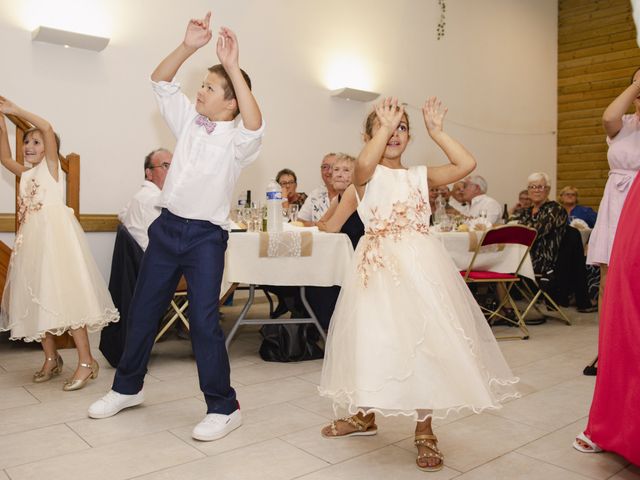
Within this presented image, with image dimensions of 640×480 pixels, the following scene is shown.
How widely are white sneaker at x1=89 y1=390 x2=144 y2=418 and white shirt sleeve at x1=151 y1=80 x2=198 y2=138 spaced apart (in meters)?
1.14

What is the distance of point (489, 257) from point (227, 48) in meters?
3.06

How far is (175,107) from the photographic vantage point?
249 cm

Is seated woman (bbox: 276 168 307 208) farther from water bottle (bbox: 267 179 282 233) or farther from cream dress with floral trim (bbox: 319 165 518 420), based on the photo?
cream dress with floral trim (bbox: 319 165 518 420)

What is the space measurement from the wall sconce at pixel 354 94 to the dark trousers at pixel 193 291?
4.53 meters

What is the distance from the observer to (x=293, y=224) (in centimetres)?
393

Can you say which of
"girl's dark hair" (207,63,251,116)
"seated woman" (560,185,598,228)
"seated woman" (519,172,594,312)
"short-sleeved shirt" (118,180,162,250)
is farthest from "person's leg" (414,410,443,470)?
"seated woman" (560,185,598,228)

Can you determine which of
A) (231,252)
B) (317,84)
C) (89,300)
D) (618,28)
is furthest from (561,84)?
A: (89,300)

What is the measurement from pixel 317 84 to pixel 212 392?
4.82 meters

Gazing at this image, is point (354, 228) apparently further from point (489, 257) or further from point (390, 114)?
point (390, 114)

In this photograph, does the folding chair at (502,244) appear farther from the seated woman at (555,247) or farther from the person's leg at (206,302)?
the person's leg at (206,302)

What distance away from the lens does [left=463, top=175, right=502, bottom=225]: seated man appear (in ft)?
21.4

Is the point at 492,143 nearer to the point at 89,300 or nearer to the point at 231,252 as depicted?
the point at 231,252

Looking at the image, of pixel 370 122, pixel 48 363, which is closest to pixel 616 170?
pixel 370 122

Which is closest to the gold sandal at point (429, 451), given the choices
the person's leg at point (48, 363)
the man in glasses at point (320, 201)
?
the person's leg at point (48, 363)
